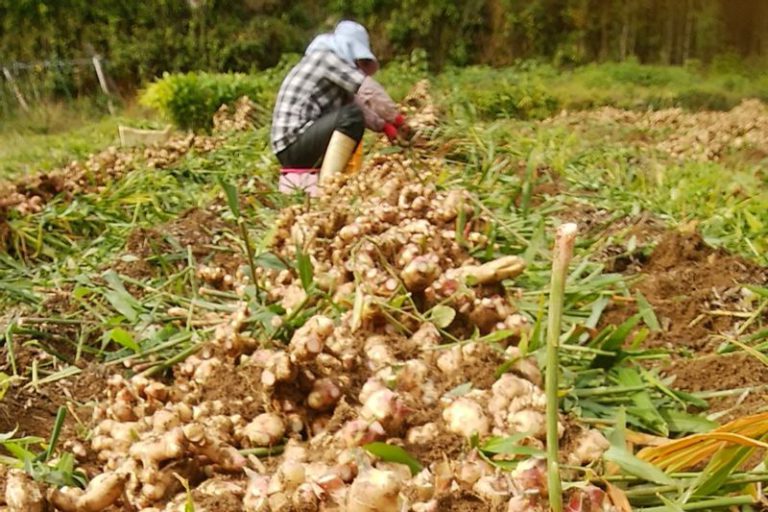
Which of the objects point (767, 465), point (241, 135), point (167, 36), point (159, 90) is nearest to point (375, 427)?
point (767, 465)

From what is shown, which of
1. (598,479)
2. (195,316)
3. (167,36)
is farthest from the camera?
(167,36)

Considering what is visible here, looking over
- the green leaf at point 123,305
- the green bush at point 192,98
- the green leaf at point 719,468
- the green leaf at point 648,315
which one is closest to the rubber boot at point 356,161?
the green leaf at point 123,305

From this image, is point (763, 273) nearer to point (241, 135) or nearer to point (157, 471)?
point (157, 471)

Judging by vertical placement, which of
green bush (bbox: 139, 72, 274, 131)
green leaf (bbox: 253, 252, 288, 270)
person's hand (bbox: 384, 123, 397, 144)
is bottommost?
green bush (bbox: 139, 72, 274, 131)

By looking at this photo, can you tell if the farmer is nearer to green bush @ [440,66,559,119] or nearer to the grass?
the grass

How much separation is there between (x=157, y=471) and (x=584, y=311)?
108cm

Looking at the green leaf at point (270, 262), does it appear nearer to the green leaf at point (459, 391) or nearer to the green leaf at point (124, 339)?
the green leaf at point (124, 339)

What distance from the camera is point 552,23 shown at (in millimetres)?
13352

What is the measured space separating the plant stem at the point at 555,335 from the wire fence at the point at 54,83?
1120 cm

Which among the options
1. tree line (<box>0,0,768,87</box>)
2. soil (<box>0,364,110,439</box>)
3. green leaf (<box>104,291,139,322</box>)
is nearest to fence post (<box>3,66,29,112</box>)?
tree line (<box>0,0,768,87</box>)

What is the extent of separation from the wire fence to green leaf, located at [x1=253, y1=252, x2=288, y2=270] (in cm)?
996

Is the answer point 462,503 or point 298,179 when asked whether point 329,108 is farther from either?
point 462,503

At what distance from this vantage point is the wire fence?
11.2 m

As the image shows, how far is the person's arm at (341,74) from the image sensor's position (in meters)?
4.27
